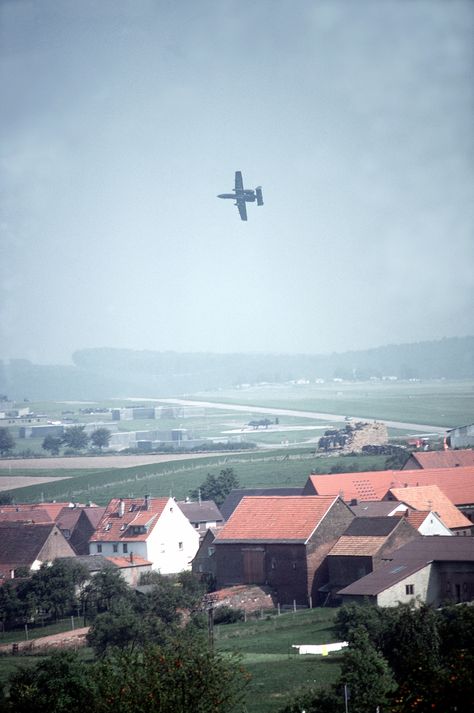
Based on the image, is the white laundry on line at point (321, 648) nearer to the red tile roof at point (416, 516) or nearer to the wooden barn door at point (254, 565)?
the wooden barn door at point (254, 565)

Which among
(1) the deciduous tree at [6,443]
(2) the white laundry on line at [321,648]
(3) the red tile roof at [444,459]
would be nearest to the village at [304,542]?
(2) the white laundry on line at [321,648]

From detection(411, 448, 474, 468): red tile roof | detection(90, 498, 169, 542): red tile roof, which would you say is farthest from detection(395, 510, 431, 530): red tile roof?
detection(411, 448, 474, 468): red tile roof

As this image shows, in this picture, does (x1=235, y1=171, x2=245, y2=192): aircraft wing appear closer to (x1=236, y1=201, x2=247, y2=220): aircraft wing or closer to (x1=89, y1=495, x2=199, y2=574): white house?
(x1=236, y1=201, x2=247, y2=220): aircraft wing

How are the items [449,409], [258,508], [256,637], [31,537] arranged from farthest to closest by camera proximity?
[449,409]
[31,537]
[258,508]
[256,637]

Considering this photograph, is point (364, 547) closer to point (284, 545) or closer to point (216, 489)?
point (284, 545)

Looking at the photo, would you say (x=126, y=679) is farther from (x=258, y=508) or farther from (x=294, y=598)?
(x=258, y=508)

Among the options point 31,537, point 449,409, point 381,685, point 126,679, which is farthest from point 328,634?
point 449,409
